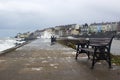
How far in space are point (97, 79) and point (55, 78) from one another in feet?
3.41

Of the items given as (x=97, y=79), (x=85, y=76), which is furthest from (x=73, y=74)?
(x=97, y=79)

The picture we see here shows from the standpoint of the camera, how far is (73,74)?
810 cm

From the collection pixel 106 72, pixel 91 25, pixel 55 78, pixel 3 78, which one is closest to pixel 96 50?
pixel 106 72

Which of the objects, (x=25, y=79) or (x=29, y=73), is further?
(x=29, y=73)

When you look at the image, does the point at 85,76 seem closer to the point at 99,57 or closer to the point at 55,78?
the point at 55,78

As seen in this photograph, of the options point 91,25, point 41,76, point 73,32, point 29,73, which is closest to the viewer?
point 41,76

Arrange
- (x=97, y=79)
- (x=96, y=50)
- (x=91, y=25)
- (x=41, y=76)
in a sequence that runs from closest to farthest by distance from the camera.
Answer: (x=97, y=79) < (x=41, y=76) < (x=96, y=50) < (x=91, y=25)

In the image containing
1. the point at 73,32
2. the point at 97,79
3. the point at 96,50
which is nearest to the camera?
the point at 97,79

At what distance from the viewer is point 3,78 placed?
7613 mm

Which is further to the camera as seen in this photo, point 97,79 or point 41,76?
point 41,76

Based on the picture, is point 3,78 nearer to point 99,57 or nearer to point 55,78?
point 55,78

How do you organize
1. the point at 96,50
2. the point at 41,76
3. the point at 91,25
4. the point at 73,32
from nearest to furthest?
the point at 41,76, the point at 96,50, the point at 73,32, the point at 91,25

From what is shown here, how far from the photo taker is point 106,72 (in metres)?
8.44

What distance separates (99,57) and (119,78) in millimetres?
2116
